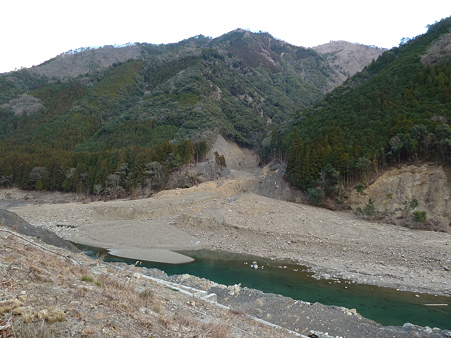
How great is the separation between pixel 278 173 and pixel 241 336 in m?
41.5

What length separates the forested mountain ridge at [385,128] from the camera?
32906 millimetres

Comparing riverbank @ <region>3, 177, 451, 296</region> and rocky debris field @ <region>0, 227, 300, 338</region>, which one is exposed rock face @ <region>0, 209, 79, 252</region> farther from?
riverbank @ <region>3, 177, 451, 296</region>

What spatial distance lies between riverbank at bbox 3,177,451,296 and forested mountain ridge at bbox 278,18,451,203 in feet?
18.3

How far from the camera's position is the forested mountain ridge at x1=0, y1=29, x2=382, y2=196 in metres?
59.4

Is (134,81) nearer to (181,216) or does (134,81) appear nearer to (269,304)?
(181,216)

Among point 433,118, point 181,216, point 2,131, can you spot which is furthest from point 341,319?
point 2,131

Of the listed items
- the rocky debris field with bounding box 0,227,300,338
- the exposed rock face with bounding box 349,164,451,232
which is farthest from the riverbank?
the rocky debris field with bounding box 0,227,300,338

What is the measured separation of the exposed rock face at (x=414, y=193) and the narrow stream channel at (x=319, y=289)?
14931mm

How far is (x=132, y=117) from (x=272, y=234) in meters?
74.7

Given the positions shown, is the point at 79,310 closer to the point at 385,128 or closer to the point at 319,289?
the point at 319,289

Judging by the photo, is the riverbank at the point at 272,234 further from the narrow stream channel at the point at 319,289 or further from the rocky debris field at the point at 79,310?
the rocky debris field at the point at 79,310

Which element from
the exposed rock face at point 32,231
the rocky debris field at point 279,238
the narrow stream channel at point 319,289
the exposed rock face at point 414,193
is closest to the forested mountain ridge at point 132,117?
the rocky debris field at point 279,238

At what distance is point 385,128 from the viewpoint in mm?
36656

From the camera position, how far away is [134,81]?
416ft
